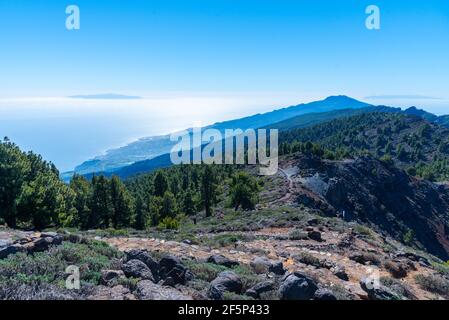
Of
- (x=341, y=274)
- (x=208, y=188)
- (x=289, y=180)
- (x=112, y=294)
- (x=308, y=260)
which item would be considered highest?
(x=112, y=294)

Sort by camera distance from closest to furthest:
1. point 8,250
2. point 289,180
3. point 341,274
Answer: point 8,250 → point 341,274 → point 289,180

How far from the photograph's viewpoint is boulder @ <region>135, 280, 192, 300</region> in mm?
9156

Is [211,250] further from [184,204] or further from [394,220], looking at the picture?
[394,220]

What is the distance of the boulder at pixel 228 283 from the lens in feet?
34.1

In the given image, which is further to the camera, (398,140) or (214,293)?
(398,140)

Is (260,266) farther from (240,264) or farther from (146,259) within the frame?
(146,259)

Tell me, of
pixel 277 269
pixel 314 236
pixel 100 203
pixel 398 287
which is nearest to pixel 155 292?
pixel 277 269

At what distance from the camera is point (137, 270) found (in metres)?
10.7

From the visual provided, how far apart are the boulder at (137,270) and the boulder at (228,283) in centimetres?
187

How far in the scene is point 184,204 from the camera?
56188 mm

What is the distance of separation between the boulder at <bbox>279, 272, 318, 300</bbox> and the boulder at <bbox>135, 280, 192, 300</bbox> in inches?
106

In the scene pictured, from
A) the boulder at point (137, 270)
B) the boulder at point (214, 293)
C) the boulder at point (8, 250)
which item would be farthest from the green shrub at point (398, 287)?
the boulder at point (8, 250)

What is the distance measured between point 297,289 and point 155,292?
392 cm

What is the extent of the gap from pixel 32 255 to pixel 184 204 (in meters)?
44.9
